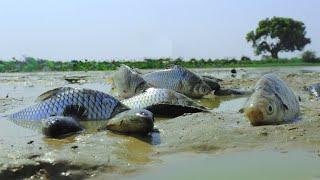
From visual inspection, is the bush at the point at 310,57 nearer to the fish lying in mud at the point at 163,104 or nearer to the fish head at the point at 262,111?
the fish lying in mud at the point at 163,104

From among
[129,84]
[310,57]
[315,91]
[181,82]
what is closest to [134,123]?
[129,84]

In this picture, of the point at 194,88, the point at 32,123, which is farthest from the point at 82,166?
the point at 194,88

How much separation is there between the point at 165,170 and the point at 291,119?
3.12m

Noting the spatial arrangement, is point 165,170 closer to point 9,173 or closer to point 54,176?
point 54,176

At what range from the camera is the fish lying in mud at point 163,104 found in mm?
7590

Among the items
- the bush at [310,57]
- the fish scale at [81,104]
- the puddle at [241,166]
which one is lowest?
the bush at [310,57]

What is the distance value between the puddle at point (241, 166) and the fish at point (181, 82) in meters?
6.81

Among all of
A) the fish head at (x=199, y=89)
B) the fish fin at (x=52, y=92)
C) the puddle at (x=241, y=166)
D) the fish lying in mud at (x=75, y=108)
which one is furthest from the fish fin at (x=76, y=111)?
the fish head at (x=199, y=89)

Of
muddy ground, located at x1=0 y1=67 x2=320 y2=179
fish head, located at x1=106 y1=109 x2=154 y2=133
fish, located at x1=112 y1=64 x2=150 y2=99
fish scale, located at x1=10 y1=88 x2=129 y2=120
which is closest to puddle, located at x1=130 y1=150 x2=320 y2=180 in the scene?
muddy ground, located at x1=0 y1=67 x2=320 y2=179

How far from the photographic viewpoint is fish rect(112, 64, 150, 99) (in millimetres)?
10664

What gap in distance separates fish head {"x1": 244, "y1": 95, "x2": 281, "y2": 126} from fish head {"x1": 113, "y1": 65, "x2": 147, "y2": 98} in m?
4.53

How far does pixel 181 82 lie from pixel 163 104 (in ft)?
12.8

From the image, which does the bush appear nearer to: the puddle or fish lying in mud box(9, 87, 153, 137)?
fish lying in mud box(9, 87, 153, 137)

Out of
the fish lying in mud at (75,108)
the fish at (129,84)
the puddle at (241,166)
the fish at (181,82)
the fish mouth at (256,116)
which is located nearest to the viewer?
the puddle at (241,166)
